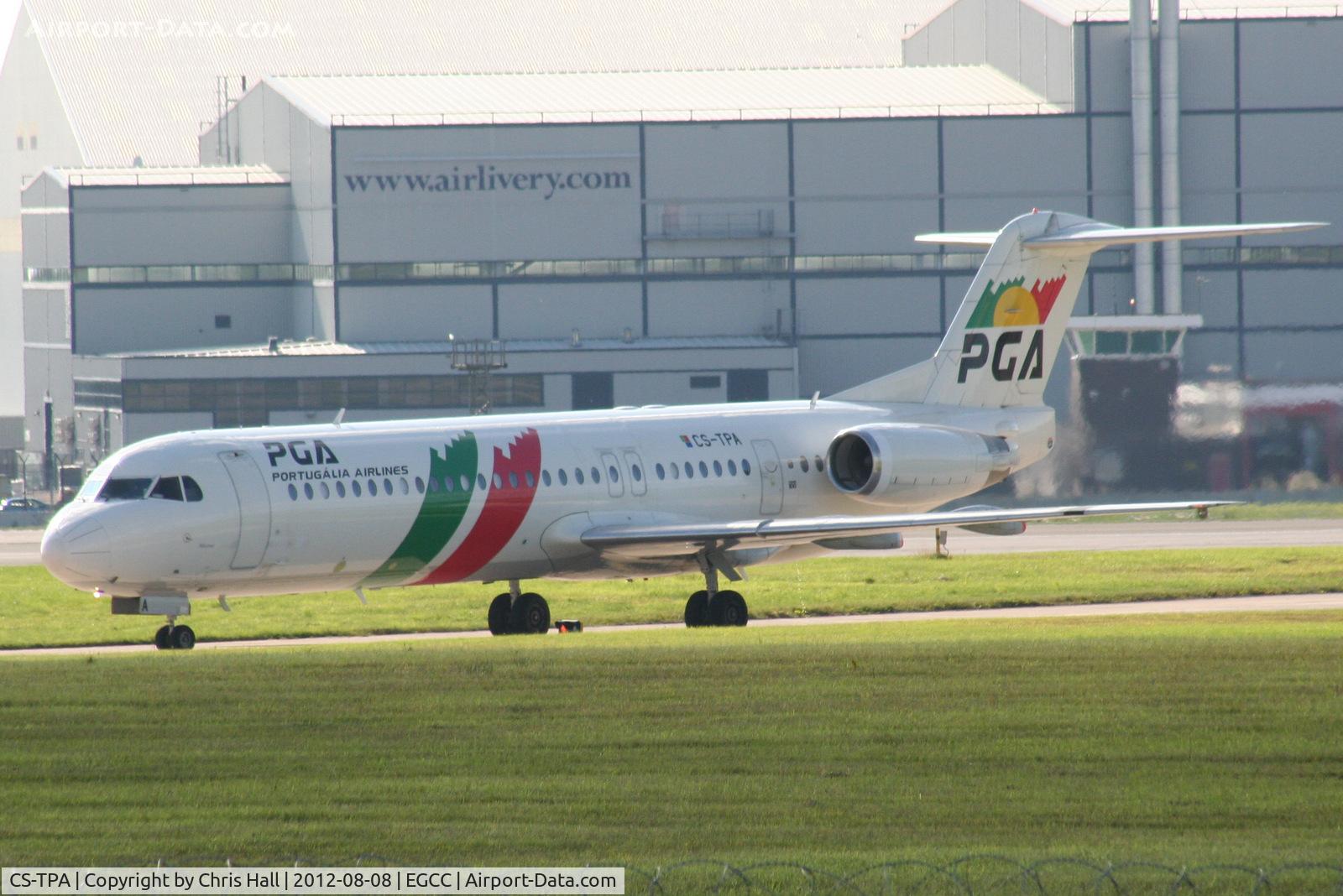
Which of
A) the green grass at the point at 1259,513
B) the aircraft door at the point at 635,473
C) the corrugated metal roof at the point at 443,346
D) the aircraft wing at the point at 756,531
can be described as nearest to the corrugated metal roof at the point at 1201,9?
the corrugated metal roof at the point at 443,346

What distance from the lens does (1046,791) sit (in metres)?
14.9

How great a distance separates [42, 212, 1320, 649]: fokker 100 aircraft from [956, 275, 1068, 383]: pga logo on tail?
3 centimetres

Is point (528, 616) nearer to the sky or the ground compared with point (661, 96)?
nearer to the ground

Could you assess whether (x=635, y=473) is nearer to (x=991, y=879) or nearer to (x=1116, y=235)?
(x=1116, y=235)

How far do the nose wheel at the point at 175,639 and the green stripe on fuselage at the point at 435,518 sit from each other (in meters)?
2.67

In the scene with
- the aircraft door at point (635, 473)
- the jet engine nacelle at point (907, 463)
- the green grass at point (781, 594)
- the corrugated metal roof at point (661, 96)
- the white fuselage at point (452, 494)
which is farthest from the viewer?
the corrugated metal roof at point (661, 96)

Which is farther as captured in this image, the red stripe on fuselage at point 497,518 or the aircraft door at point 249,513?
the red stripe on fuselage at point 497,518

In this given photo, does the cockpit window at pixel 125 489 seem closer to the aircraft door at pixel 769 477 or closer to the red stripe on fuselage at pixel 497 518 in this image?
the red stripe on fuselage at pixel 497 518

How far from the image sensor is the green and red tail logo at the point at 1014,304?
34.0m

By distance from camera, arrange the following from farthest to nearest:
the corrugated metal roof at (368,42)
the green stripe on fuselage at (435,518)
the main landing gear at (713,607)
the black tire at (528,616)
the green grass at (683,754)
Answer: the corrugated metal roof at (368,42), the main landing gear at (713,607), the black tire at (528,616), the green stripe on fuselage at (435,518), the green grass at (683,754)

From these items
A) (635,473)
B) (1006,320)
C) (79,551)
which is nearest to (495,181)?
(1006,320)

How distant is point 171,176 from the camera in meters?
79.2

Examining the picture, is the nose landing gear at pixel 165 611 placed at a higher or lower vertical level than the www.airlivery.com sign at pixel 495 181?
lower

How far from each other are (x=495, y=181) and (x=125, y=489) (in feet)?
161
